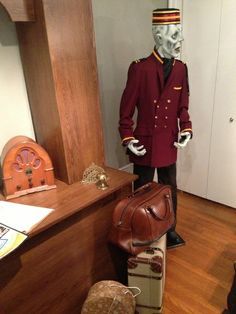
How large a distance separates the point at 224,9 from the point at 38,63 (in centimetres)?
141

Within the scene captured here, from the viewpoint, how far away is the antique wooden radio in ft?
4.26

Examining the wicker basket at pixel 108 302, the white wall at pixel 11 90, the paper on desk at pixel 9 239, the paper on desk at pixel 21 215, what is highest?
the white wall at pixel 11 90

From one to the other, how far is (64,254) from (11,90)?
2.77 feet

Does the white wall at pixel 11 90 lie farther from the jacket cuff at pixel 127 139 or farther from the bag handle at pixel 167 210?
the bag handle at pixel 167 210

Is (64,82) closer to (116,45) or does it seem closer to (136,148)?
(136,148)

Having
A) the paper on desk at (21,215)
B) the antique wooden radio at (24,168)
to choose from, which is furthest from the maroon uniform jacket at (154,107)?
the paper on desk at (21,215)

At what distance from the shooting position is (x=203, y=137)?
233cm

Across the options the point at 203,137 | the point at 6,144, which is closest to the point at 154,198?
the point at 6,144

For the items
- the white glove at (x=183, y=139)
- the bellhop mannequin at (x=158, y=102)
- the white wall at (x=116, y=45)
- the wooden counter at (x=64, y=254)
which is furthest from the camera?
the white wall at (x=116, y=45)

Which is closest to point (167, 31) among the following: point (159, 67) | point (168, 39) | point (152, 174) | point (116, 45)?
point (168, 39)

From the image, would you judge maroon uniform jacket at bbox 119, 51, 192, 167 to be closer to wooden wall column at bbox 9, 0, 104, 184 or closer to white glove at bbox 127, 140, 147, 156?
white glove at bbox 127, 140, 147, 156

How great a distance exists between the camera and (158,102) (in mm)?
1600

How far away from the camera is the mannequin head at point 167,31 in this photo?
1457 mm

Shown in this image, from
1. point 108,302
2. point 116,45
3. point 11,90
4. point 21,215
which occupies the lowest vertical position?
point 108,302
